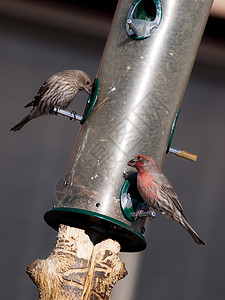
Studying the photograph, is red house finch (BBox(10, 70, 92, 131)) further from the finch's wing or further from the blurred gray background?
the blurred gray background

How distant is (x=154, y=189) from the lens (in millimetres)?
5188

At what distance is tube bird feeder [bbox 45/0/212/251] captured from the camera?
504cm

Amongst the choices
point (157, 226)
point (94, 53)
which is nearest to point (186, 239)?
point (157, 226)

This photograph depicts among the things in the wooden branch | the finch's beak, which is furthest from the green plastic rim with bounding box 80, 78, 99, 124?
the wooden branch

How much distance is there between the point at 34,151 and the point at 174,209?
12.7 feet

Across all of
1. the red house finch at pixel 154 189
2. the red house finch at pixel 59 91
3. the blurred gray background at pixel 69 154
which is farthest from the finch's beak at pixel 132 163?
the blurred gray background at pixel 69 154

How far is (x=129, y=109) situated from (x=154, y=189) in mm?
587

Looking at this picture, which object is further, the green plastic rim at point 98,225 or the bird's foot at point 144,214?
the bird's foot at point 144,214

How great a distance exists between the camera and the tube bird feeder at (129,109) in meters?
5.04

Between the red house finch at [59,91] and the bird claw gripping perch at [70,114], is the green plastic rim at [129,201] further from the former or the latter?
the red house finch at [59,91]

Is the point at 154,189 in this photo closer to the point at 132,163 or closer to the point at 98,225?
the point at 132,163

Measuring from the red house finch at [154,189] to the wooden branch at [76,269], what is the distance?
20.2 inches

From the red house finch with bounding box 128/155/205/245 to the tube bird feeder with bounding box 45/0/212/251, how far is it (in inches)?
4.2

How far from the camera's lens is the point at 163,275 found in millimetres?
8602
